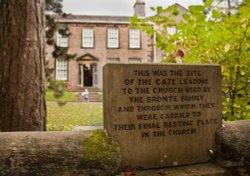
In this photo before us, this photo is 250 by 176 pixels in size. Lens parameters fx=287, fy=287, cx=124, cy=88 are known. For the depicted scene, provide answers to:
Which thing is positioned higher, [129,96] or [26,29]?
[26,29]

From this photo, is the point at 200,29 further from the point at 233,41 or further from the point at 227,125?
the point at 227,125

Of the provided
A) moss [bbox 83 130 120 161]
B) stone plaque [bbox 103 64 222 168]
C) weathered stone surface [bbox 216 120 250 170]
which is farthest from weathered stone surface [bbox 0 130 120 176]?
weathered stone surface [bbox 216 120 250 170]

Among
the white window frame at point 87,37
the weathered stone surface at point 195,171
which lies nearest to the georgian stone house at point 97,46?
the white window frame at point 87,37

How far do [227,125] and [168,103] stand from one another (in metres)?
0.62

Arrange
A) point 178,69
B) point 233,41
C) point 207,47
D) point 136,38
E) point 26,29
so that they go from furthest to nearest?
point 136,38
point 26,29
point 207,47
point 233,41
point 178,69

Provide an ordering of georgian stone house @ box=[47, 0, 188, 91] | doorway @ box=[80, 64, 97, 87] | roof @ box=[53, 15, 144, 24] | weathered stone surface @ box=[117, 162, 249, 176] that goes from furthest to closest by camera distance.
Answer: doorway @ box=[80, 64, 97, 87], roof @ box=[53, 15, 144, 24], georgian stone house @ box=[47, 0, 188, 91], weathered stone surface @ box=[117, 162, 249, 176]

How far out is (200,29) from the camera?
338cm

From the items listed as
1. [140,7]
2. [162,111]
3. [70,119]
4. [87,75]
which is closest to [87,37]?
[87,75]

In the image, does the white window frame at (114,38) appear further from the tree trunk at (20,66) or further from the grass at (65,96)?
the tree trunk at (20,66)

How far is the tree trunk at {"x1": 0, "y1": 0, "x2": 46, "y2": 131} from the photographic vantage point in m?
3.94

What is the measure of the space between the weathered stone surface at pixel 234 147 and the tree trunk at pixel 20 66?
8.33ft

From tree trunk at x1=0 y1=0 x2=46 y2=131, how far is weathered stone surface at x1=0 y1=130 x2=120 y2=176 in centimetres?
188

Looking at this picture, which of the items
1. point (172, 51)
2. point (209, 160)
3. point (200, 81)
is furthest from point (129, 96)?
point (172, 51)

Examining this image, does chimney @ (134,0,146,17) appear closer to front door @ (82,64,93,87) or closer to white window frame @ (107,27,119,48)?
white window frame @ (107,27,119,48)
